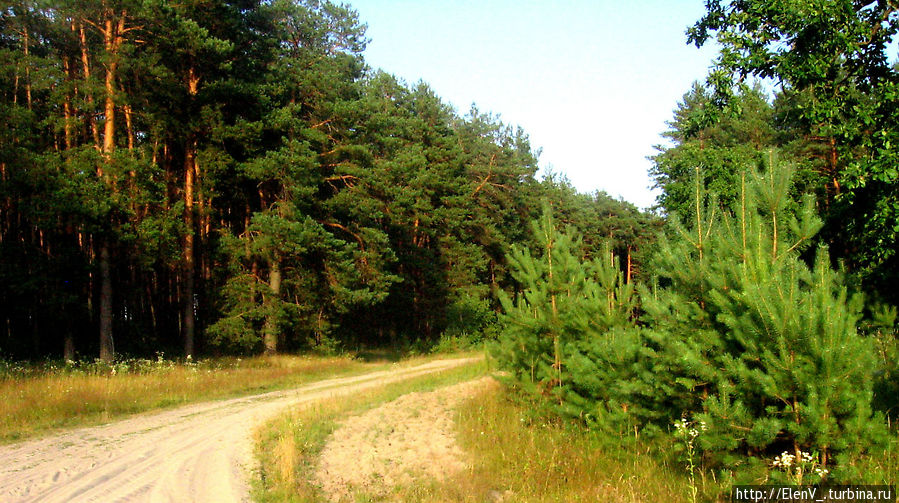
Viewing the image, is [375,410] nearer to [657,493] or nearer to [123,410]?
[123,410]

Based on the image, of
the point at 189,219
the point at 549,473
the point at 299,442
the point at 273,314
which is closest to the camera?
the point at 549,473

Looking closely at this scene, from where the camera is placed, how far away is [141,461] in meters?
8.53

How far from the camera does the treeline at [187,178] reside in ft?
64.2

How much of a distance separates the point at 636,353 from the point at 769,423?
3024 mm

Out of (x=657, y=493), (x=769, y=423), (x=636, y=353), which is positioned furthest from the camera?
(x=636, y=353)

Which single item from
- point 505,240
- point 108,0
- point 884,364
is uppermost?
point 108,0

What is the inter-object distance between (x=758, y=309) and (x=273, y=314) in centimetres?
2178

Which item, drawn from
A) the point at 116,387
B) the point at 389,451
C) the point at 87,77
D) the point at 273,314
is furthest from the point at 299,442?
the point at 87,77

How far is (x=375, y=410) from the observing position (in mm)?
13023

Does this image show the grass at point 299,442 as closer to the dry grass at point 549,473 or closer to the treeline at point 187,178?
the dry grass at point 549,473

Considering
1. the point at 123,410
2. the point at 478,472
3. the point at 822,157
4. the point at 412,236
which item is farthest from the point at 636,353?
the point at 412,236

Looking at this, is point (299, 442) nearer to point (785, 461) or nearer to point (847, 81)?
point (785, 461)

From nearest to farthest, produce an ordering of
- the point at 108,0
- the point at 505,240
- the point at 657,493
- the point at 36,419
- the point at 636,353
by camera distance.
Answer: the point at 657,493 < the point at 636,353 < the point at 36,419 < the point at 108,0 < the point at 505,240

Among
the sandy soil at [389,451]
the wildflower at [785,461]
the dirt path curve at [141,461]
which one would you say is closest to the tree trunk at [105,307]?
the dirt path curve at [141,461]
